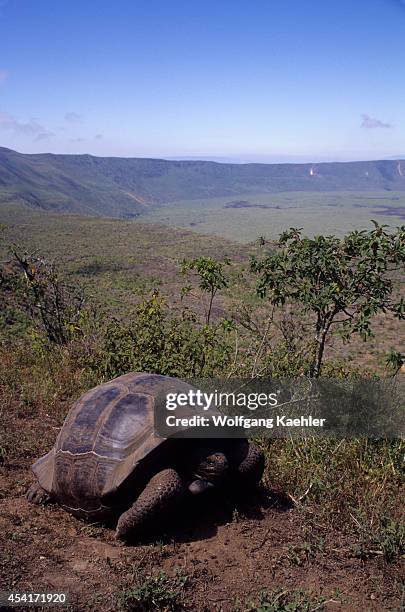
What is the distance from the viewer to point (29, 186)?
163250 mm

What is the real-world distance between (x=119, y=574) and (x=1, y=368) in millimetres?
4509

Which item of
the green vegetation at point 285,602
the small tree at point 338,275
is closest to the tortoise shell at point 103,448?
the green vegetation at point 285,602

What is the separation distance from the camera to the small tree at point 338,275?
579 cm

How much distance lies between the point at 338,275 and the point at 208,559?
369 centimetres

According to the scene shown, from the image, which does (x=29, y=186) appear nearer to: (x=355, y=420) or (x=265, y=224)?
(x=265, y=224)

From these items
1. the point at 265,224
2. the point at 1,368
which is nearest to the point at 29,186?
the point at 265,224

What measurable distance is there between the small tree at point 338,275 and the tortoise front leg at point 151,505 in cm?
279

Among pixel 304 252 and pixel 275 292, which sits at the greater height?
pixel 304 252

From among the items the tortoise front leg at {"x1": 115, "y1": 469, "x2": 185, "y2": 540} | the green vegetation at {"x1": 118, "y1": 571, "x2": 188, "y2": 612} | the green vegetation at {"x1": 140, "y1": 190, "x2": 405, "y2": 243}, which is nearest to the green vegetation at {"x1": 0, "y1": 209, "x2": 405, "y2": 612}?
the green vegetation at {"x1": 118, "y1": 571, "x2": 188, "y2": 612}

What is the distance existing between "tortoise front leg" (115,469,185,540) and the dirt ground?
0.14 meters

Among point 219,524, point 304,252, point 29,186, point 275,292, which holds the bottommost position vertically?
point 219,524

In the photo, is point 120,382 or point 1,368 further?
point 1,368

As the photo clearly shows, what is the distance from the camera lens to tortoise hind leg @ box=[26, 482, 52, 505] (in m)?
4.19

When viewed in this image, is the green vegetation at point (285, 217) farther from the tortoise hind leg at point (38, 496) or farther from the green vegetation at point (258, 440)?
the tortoise hind leg at point (38, 496)
